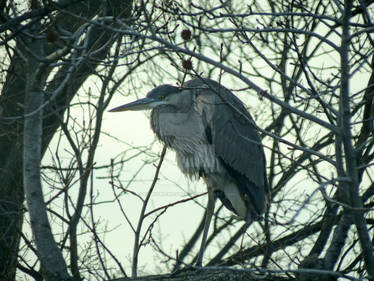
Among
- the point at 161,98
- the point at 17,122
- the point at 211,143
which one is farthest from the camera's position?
the point at 161,98

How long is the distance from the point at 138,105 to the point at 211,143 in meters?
0.75

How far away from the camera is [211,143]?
213 inches

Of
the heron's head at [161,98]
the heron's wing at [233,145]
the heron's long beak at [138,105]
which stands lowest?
the heron's wing at [233,145]

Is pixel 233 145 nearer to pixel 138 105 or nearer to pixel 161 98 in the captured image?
pixel 161 98

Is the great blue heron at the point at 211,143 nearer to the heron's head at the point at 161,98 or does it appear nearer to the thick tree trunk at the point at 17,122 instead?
the heron's head at the point at 161,98

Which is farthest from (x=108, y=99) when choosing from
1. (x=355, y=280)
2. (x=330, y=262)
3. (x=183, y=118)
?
(x=355, y=280)

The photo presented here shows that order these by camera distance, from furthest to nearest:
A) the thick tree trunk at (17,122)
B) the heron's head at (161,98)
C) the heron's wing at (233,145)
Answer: the heron's head at (161,98) < the heron's wing at (233,145) < the thick tree trunk at (17,122)

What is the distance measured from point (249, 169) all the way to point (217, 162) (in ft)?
1.01

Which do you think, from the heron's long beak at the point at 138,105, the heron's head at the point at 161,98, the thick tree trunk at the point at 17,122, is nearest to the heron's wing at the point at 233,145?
the heron's head at the point at 161,98

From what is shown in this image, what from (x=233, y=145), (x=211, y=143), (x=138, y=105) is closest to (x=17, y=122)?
(x=138, y=105)

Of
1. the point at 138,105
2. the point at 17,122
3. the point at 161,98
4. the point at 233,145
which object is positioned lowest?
the point at 233,145

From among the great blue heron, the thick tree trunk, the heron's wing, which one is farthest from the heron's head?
the thick tree trunk

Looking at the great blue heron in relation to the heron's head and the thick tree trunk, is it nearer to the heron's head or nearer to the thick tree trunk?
the heron's head

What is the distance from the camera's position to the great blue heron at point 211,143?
534cm
